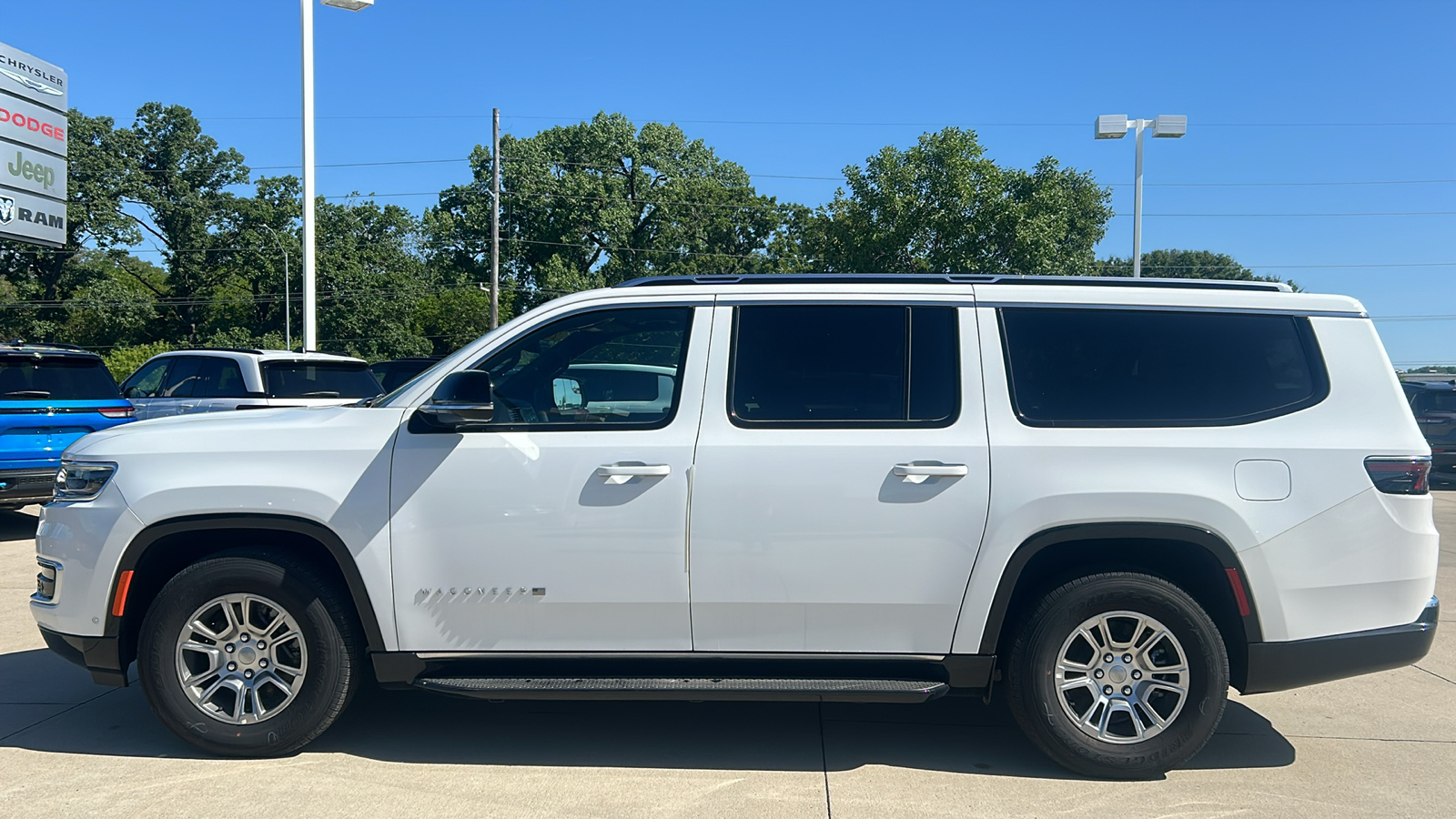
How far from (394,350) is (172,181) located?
1491 cm

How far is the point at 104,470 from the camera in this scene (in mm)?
4117

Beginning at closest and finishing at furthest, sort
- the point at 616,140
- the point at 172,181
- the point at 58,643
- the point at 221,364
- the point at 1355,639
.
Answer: the point at 1355,639, the point at 58,643, the point at 221,364, the point at 616,140, the point at 172,181

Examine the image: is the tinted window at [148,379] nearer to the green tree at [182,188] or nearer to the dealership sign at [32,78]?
the dealership sign at [32,78]

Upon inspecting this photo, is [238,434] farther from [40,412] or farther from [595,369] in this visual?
[40,412]

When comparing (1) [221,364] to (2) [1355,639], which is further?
(1) [221,364]

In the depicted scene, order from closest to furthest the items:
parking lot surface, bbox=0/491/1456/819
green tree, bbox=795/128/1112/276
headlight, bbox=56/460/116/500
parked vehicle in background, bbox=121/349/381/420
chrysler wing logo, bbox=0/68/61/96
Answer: parking lot surface, bbox=0/491/1456/819 → headlight, bbox=56/460/116/500 → parked vehicle in background, bbox=121/349/381/420 → chrysler wing logo, bbox=0/68/61/96 → green tree, bbox=795/128/1112/276

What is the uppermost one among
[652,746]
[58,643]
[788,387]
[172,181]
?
[172,181]

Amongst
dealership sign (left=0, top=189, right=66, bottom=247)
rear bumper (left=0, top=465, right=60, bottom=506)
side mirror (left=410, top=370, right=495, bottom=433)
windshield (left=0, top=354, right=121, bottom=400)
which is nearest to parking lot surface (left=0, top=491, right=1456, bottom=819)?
side mirror (left=410, top=370, right=495, bottom=433)

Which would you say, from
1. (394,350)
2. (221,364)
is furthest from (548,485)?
(394,350)

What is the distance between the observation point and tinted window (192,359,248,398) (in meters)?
10.7

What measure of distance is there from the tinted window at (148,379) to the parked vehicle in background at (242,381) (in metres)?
0.01

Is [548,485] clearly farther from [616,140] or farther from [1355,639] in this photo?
[616,140]

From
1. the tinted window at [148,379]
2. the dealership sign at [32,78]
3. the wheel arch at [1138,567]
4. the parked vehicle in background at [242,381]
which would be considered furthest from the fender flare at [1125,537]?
the dealership sign at [32,78]

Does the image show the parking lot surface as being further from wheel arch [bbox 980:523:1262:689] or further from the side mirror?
the side mirror
